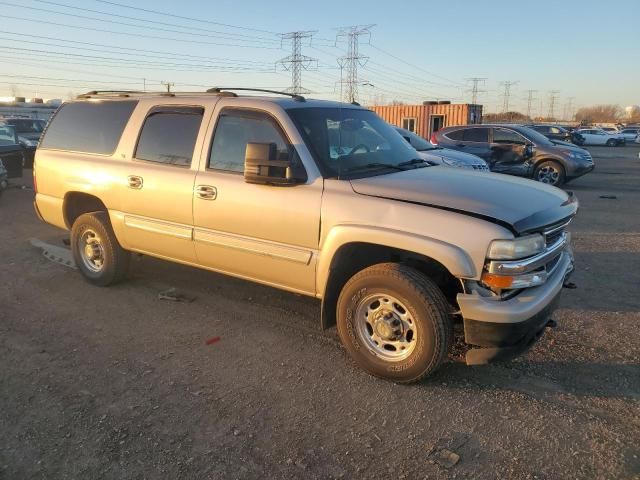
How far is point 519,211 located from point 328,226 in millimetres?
1301

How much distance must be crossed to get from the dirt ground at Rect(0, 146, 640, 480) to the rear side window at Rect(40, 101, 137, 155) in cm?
158

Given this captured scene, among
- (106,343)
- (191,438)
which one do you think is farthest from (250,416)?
(106,343)

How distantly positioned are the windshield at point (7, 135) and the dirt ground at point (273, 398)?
30.8ft

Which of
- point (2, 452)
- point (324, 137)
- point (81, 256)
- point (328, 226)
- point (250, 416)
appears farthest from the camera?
point (81, 256)

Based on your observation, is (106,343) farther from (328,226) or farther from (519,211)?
(519,211)

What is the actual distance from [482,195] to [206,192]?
2251 mm

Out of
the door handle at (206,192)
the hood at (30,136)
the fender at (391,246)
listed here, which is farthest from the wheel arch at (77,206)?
the hood at (30,136)

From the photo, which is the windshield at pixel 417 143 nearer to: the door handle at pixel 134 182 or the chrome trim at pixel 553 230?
the door handle at pixel 134 182

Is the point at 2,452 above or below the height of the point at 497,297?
below

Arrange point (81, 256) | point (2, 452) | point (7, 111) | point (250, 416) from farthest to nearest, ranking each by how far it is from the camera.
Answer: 1. point (7, 111)
2. point (81, 256)
3. point (250, 416)
4. point (2, 452)

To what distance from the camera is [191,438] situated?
304 centimetres

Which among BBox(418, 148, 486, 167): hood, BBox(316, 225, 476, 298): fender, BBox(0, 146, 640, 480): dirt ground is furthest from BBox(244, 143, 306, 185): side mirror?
BBox(418, 148, 486, 167): hood

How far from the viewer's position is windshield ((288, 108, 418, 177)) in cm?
409

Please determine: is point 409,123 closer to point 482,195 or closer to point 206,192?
point 206,192
